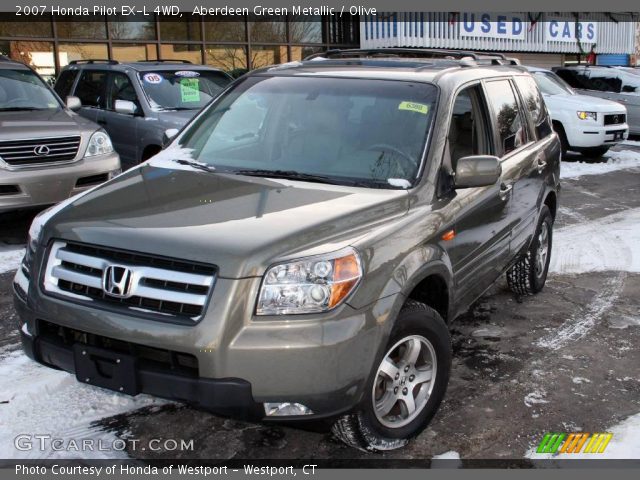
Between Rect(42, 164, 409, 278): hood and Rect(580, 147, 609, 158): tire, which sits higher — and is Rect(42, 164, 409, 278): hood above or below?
above

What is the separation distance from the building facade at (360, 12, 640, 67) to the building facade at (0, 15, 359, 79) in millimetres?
1410

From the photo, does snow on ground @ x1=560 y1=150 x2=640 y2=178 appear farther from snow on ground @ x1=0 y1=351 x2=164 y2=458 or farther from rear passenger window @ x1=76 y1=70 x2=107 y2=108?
snow on ground @ x1=0 y1=351 x2=164 y2=458

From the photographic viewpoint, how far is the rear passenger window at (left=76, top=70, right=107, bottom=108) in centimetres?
945

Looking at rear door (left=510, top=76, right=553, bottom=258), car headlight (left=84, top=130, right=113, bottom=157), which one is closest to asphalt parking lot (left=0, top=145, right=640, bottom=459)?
rear door (left=510, top=76, right=553, bottom=258)

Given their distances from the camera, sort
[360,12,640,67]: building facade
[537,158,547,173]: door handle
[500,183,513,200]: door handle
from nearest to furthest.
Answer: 1. [500,183,513,200]: door handle
2. [537,158,547,173]: door handle
3. [360,12,640,67]: building facade

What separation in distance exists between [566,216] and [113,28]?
10753 mm

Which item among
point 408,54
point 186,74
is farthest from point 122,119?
point 408,54

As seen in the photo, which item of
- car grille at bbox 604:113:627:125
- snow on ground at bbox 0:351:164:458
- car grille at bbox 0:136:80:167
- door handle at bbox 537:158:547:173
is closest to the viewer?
snow on ground at bbox 0:351:164:458

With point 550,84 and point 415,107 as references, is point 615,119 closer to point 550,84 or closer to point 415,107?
point 550,84

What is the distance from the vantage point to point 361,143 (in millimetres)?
3754

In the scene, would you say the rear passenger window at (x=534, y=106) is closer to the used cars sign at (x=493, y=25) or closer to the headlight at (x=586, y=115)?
the headlight at (x=586, y=115)

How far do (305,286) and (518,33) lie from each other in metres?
20.4

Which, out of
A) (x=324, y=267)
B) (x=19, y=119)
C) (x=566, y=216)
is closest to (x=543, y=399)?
(x=324, y=267)

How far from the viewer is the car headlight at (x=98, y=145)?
7359mm
